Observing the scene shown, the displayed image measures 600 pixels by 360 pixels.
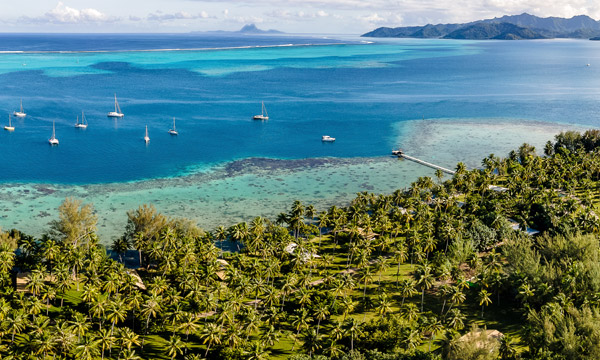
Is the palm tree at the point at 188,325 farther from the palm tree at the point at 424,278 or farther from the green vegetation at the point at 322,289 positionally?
the palm tree at the point at 424,278

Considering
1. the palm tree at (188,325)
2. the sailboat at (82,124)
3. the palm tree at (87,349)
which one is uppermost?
the sailboat at (82,124)

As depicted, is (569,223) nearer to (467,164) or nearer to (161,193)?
(467,164)

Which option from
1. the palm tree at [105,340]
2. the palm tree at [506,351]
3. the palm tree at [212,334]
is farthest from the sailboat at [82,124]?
the palm tree at [506,351]

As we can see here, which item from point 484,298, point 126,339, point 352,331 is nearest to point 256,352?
point 352,331

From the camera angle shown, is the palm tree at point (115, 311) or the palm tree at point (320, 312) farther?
the palm tree at point (320, 312)

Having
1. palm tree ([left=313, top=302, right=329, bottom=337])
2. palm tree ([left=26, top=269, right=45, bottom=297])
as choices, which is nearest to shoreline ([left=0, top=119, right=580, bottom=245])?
palm tree ([left=26, top=269, right=45, bottom=297])

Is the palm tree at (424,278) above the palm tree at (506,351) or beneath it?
above

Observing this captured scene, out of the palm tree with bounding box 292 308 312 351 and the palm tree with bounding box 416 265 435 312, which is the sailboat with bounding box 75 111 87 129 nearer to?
the palm tree with bounding box 292 308 312 351

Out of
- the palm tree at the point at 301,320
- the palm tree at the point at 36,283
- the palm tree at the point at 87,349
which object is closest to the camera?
the palm tree at the point at 87,349

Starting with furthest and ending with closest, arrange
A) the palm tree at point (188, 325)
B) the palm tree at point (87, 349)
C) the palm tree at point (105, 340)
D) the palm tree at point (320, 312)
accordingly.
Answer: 1. the palm tree at point (320, 312)
2. the palm tree at point (188, 325)
3. the palm tree at point (105, 340)
4. the palm tree at point (87, 349)
